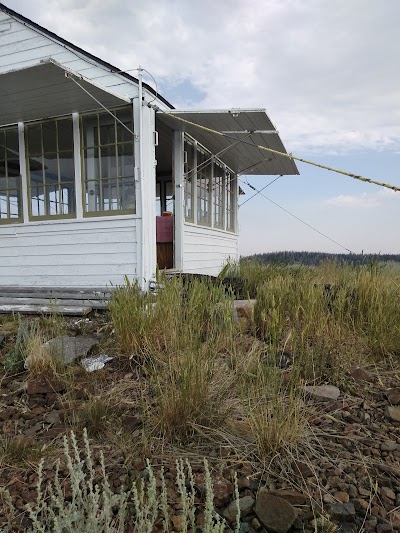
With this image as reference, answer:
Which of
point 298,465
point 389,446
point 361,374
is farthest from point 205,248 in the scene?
point 298,465

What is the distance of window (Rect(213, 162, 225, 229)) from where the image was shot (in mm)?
8384

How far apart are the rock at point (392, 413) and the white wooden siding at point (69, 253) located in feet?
12.5

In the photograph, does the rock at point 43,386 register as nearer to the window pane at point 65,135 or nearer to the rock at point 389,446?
the rock at point 389,446

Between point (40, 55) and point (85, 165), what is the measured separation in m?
1.72

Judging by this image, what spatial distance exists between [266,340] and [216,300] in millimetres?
532

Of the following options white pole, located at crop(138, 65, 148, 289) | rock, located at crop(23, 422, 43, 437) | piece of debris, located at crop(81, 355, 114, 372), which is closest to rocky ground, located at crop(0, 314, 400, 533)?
rock, located at crop(23, 422, 43, 437)

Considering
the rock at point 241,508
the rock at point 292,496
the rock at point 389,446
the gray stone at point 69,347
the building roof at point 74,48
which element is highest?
the building roof at point 74,48

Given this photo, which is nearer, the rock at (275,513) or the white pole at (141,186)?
the rock at (275,513)

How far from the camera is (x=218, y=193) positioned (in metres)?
8.65

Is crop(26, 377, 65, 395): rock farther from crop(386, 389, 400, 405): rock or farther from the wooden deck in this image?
crop(386, 389, 400, 405): rock

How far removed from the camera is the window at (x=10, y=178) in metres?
6.23

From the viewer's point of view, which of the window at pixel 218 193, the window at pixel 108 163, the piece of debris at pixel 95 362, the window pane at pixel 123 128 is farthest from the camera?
the window at pixel 218 193

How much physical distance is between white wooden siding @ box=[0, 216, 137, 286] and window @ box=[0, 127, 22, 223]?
266mm

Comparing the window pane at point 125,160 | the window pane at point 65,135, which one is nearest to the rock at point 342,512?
the window pane at point 125,160
